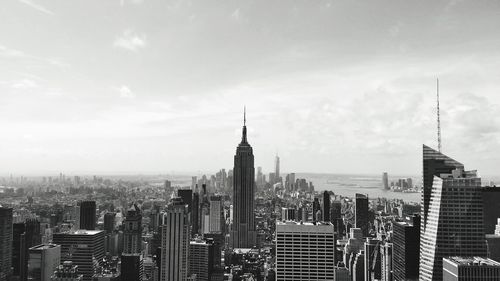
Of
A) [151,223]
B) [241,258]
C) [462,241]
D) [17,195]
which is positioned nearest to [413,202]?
[462,241]

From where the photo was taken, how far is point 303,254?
60.6 ft

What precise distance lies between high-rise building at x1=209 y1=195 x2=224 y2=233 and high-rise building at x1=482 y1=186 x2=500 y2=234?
28617 mm

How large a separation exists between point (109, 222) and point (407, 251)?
2380cm

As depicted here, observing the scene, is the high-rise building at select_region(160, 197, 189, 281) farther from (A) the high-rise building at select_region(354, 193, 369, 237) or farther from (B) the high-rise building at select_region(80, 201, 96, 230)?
(A) the high-rise building at select_region(354, 193, 369, 237)

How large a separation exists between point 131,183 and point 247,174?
18.1 meters

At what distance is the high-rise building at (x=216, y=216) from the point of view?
44000mm

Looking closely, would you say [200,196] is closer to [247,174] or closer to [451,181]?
[247,174]

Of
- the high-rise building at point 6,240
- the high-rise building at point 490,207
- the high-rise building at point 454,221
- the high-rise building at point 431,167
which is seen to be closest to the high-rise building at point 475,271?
the high-rise building at point 454,221

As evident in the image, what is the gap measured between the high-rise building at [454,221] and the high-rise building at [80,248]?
1903cm

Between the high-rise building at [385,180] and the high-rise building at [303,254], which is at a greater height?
the high-rise building at [385,180]

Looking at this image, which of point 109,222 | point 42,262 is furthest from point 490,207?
point 109,222

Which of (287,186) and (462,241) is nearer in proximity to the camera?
(462,241)

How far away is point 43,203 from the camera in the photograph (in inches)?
1193

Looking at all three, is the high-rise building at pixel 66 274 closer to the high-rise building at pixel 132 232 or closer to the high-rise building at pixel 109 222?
the high-rise building at pixel 132 232
